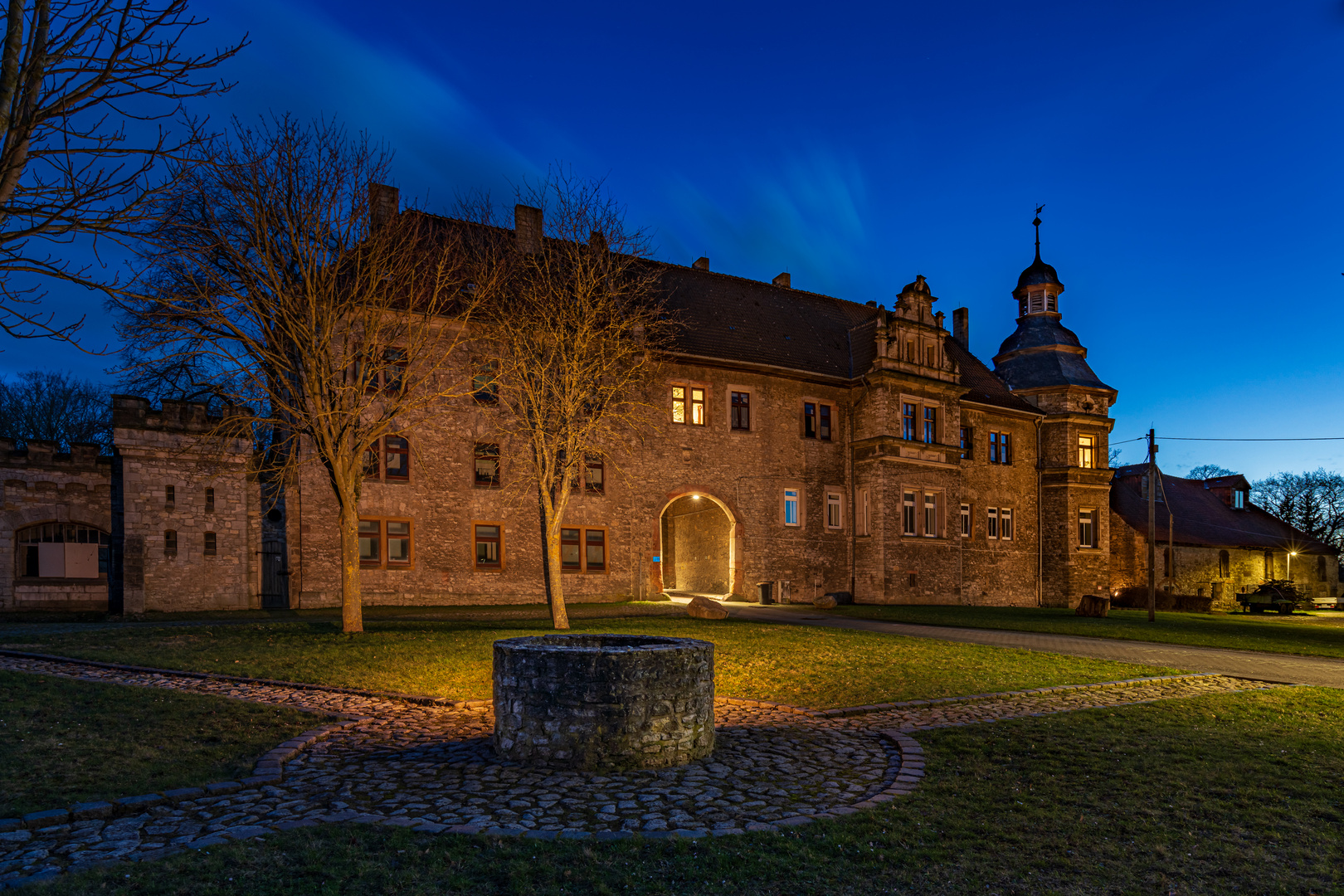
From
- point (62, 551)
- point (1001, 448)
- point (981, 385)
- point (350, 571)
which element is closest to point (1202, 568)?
point (1001, 448)

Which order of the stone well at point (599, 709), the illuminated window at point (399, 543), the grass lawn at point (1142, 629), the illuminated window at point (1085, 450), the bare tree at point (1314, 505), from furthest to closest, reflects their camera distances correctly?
the bare tree at point (1314, 505) < the illuminated window at point (1085, 450) < the illuminated window at point (399, 543) < the grass lawn at point (1142, 629) < the stone well at point (599, 709)

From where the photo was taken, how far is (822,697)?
10.2 meters

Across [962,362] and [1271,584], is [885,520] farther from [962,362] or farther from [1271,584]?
[1271,584]

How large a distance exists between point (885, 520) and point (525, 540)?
14041mm

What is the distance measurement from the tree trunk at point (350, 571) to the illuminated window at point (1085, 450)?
115 ft

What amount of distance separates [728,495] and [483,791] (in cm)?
2516

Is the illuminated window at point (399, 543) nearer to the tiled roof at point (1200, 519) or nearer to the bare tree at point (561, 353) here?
the bare tree at point (561, 353)

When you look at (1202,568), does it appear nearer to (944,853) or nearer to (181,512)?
(181,512)

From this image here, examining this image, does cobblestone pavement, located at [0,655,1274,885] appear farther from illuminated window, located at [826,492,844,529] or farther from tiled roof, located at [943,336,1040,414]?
tiled roof, located at [943,336,1040,414]

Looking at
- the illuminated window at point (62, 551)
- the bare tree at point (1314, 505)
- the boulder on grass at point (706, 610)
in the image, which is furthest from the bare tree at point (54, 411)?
the bare tree at point (1314, 505)

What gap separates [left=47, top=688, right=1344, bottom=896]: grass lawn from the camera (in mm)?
4273

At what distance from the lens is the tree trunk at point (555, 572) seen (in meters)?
18.4

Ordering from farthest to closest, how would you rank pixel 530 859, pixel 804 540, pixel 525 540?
pixel 804 540 → pixel 525 540 → pixel 530 859

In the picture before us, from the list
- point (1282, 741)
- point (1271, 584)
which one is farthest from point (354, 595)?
point (1271, 584)
